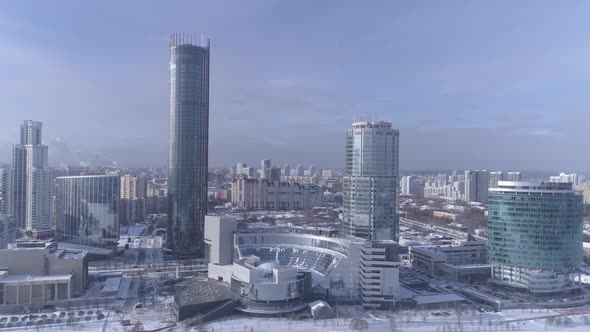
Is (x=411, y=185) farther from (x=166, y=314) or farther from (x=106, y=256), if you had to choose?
(x=166, y=314)

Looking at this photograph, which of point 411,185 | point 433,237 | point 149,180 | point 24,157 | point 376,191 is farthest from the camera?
point 411,185

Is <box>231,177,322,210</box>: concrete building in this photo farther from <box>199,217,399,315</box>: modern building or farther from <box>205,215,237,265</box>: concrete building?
<box>199,217,399,315</box>: modern building

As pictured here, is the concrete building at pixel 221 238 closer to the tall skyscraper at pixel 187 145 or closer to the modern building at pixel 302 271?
the modern building at pixel 302 271

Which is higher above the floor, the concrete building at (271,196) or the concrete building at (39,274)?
the concrete building at (271,196)

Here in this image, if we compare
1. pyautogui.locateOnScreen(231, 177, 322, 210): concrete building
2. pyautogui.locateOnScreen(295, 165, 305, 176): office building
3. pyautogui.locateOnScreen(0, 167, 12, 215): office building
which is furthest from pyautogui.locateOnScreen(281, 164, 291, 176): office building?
pyautogui.locateOnScreen(0, 167, 12, 215): office building

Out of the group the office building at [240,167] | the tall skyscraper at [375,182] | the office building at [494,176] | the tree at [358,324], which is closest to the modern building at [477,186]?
the office building at [494,176]

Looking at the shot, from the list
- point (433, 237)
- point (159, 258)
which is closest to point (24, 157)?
point (159, 258)
